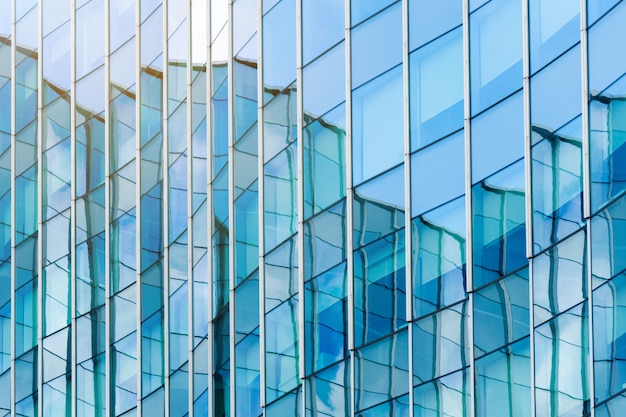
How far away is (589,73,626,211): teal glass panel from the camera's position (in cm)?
2089

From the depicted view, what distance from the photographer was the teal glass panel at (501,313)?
874 inches

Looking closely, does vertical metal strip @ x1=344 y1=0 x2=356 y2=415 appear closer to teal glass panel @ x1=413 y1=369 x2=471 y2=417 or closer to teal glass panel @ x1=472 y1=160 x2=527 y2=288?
teal glass panel @ x1=413 y1=369 x2=471 y2=417

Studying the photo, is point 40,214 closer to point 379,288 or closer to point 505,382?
point 379,288

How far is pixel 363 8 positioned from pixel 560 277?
723cm

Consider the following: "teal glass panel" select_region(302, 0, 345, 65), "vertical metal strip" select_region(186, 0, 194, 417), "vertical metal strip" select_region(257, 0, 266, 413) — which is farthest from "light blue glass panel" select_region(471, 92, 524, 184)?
"vertical metal strip" select_region(186, 0, 194, 417)

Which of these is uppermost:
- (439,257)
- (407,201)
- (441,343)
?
(407,201)

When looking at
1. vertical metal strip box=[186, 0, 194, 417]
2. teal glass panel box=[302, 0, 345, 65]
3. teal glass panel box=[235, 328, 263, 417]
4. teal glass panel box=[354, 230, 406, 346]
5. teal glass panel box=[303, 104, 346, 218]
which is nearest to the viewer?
teal glass panel box=[354, 230, 406, 346]

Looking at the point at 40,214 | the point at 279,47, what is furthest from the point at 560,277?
the point at 40,214

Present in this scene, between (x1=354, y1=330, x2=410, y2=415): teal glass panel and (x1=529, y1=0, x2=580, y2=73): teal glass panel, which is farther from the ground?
(x1=529, y1=0, x2=580, y2=73): teal glass panel

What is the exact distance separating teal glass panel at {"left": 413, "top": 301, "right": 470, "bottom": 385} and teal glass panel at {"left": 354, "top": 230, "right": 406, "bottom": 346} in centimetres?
60

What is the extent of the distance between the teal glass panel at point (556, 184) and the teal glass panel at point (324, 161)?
4.83 meters

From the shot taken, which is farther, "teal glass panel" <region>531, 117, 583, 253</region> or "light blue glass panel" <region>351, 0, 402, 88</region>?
"light blue glass panel" <region>351, 0, 402, 88</region>

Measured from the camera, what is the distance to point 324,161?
26391 millimetres

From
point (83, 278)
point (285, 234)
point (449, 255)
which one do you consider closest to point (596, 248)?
point (449, 255)
